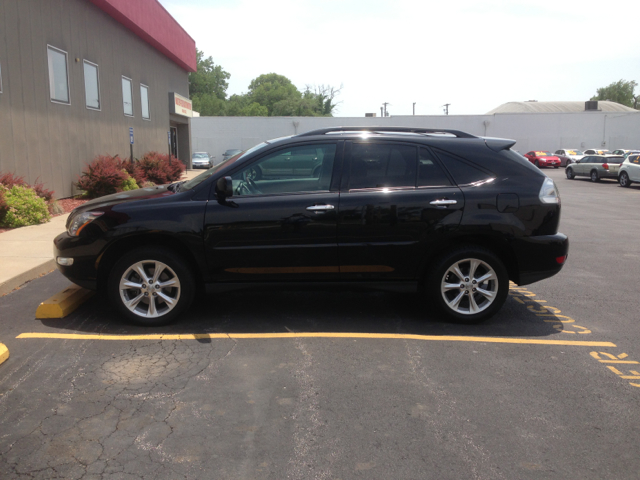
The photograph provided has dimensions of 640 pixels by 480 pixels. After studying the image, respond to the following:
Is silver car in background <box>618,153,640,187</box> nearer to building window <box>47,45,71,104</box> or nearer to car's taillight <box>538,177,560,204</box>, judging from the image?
car's taillight <box>538,177,560,204</box>

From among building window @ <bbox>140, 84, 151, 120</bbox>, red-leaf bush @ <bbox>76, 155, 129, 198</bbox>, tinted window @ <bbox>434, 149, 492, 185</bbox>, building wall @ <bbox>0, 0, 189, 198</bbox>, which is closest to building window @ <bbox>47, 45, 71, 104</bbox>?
building wall @ <bbox>0, 0, 189, 198</bbox>

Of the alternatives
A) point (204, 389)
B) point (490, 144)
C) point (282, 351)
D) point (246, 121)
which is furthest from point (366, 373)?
point (246, 121)

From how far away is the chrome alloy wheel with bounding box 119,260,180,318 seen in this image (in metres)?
5.08

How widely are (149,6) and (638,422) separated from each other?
72.7 ft

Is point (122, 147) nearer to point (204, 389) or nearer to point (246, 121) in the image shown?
point (204, 389)

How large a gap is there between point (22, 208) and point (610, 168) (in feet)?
91.4

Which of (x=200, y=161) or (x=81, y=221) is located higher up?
(x=200, y=161)

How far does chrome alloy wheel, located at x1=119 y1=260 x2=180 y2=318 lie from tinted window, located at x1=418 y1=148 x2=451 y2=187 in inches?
97.7

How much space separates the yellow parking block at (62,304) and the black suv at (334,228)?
1.36ft

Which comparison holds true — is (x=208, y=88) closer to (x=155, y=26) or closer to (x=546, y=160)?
(x=546, y=160)

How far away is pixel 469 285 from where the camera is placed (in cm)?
523

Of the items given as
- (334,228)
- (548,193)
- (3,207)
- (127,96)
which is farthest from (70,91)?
(548,193)

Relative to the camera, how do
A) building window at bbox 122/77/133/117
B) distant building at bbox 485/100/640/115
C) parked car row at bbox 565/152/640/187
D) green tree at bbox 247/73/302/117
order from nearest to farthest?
1. building window at bbox 122/77/133/117
2. parked car row at bbox 565/152/640/187
3. distant building at bbox 485/100/640/115
4. green tree at bbox 247/73/302/117

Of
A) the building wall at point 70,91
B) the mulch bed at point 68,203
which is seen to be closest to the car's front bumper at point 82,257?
the mulch bed at point 68,203
